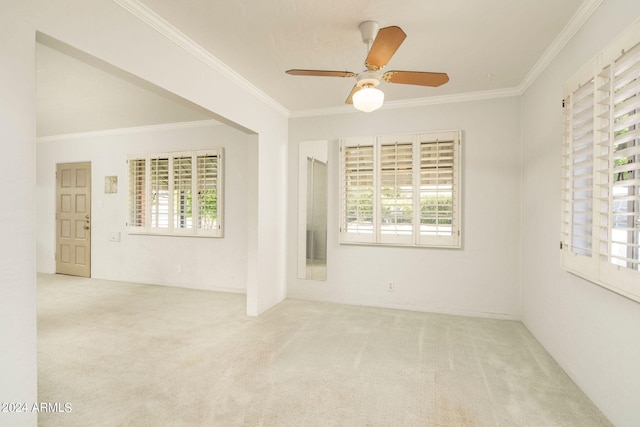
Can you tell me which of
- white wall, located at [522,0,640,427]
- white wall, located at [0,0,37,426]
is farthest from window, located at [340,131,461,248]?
white wall, located at [0,0,37,426]

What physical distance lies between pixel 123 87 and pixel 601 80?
4.21 m

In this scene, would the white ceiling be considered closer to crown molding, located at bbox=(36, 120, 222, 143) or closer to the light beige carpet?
crown molding, located at bbox=(36, 120, 222, 143)

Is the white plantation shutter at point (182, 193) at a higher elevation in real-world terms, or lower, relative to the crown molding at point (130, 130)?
lower

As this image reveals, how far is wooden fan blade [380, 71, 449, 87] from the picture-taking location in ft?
7.32

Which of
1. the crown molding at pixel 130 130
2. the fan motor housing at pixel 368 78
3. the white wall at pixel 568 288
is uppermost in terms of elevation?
the crown molding at pixel 130 130

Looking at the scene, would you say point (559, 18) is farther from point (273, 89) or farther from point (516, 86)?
point (273, 89)

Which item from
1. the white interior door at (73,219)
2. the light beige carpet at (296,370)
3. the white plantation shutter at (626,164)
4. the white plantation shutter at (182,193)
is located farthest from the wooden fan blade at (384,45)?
the white interior door at (73,219)

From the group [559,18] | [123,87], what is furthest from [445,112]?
[123,87]

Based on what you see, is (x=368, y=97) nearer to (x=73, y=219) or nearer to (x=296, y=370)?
(x=296, y=370)

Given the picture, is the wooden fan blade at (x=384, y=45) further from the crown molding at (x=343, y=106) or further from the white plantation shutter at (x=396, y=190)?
the white plantation shutter at (x=396, y=190)

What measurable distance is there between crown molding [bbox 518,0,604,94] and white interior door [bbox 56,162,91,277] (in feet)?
22.1

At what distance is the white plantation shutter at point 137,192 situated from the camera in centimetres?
530

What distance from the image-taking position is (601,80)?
1.94 metres

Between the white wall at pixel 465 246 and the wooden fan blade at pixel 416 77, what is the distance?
5.60 feet
